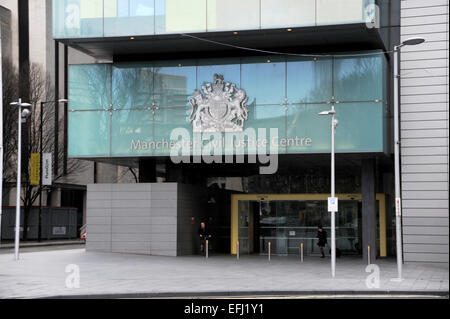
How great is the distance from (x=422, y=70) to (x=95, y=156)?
1548cm

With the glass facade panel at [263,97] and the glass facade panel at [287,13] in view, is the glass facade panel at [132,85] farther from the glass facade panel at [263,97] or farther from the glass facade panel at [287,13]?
the glass facade panel at [287,13]

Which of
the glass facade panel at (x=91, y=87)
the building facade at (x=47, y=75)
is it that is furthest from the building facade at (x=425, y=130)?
the building facade at (x=47, y=75)

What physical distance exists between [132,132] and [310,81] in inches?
339

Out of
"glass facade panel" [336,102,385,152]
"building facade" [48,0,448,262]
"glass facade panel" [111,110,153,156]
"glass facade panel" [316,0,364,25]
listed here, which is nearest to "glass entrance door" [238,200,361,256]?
"building facade" [48,0,448,262]

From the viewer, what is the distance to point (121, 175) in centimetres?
7112

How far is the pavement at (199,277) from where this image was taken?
17.8 meters

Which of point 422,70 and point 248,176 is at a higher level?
point 422,70

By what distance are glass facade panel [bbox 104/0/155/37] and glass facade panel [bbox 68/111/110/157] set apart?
446 centimetres

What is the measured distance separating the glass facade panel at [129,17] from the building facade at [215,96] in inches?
1.9

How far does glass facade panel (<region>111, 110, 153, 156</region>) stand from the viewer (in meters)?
30.9

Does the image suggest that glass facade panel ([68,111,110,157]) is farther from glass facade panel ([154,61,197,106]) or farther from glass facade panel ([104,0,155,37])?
glass facade panel ([104,0,155,37])
